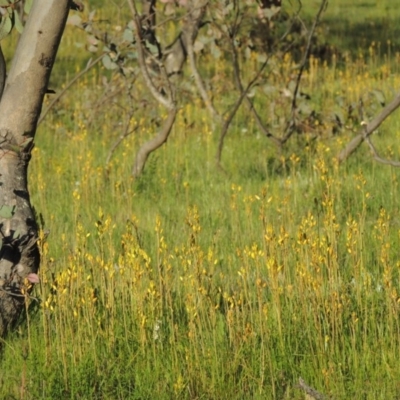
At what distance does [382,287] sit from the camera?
4.75 m

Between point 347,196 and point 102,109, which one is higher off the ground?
point 102,109

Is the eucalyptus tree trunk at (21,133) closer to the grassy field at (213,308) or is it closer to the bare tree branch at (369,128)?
the grassy field at (213,308)

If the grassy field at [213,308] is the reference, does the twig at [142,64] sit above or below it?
above

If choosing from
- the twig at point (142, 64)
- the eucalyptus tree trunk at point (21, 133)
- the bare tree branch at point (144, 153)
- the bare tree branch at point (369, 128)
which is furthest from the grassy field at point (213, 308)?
the twig at point (142, 64)

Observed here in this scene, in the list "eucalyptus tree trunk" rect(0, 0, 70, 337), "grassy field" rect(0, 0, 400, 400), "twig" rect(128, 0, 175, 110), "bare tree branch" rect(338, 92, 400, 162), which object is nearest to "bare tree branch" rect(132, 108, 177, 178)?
"grassy field" rect(0, 0, 400, 400)

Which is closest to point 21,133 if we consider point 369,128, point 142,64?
point 142,64

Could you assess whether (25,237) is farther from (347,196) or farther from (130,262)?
(347,196)

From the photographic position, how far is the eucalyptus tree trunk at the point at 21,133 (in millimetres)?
4348

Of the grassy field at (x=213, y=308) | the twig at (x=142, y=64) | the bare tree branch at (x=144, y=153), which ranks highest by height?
the twig at (x=142, y=64)

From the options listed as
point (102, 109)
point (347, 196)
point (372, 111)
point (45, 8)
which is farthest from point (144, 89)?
point (45, 8)

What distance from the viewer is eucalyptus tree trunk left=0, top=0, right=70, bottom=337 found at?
4.35 meters

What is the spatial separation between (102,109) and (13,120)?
5.54 meters

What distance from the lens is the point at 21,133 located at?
4.43 metres

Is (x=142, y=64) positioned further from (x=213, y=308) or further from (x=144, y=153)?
(x=213, y=308)
